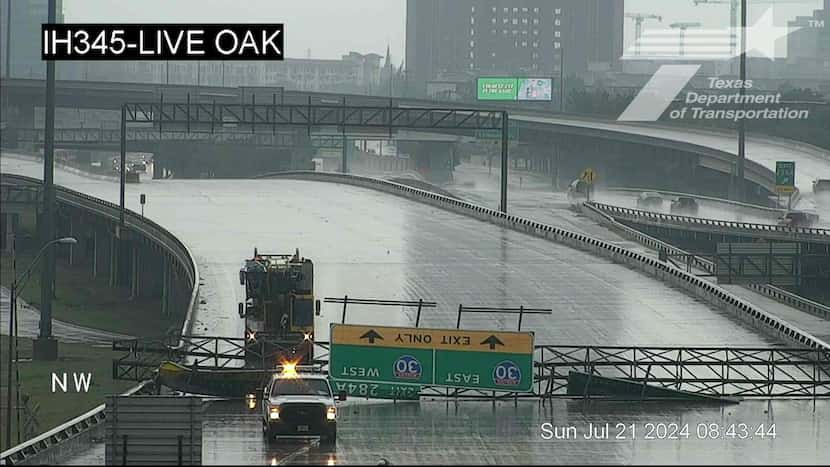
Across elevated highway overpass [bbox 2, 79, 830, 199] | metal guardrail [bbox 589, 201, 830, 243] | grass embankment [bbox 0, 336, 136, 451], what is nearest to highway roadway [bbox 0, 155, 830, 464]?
grass embankment [bbox 0, 336, 136, 451]

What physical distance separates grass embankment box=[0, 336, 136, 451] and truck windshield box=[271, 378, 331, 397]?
16.8m

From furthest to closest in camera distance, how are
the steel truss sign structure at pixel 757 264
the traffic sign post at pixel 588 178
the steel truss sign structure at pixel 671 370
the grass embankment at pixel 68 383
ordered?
the traffic sign post at pixel 588 178 < the steel truss sign structure at pixel 757 264 < the grass embankment at pixel 68 383 < the steel truss sign structure at pixel 671 370

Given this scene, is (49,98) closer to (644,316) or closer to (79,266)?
(644,316)

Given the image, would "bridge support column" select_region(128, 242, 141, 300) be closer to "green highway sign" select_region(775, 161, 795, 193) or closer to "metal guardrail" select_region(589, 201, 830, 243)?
"metal guardrail" select_region(589, 201, 830, 243)

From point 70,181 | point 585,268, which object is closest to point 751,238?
point 585,268

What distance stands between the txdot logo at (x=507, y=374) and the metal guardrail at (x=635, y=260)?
11.2 meters

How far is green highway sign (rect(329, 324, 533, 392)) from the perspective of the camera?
39.4m

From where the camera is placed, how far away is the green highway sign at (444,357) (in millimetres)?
39438

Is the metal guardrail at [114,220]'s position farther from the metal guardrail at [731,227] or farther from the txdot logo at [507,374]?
the metal guardrail at [731,227]

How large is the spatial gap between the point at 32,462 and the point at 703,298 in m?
34.9

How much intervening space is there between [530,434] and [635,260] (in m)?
38.1

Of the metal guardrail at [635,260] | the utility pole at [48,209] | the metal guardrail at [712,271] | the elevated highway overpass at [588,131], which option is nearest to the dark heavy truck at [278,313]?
the metal guardrail at [635,260]

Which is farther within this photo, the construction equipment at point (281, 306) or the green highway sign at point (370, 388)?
the construction equipment at point (281, 306)

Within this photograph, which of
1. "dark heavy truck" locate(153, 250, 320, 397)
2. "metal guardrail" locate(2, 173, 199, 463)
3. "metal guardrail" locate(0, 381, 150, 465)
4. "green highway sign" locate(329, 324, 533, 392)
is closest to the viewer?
"metal guardrail" locate(0, 381, 150, 465)
